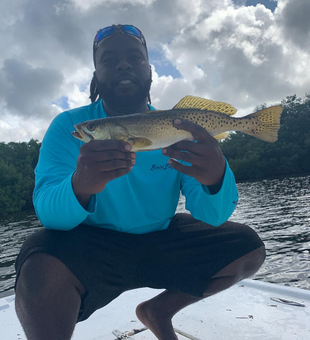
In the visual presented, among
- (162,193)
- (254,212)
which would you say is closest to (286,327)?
(162,193)

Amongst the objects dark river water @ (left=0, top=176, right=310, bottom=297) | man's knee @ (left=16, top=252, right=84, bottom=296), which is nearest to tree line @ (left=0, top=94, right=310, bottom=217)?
dark river water @ (left=0, top=176, right=310, bottom=297)

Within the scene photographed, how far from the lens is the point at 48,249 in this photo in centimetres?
230

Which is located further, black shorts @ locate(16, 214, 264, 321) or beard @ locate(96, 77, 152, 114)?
beard @ locate(96, 77, 152, 114)

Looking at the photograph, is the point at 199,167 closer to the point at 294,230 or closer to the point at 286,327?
the point at 286,327

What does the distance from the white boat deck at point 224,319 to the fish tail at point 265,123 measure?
1.88m

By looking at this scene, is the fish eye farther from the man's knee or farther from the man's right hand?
the man's knee

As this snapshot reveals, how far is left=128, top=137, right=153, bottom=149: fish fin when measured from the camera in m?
2.33

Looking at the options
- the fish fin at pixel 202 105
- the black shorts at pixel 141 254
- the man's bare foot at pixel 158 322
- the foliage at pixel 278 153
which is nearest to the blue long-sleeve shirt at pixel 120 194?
the black shorts at pixel 141 254

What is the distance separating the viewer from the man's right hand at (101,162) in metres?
2.14

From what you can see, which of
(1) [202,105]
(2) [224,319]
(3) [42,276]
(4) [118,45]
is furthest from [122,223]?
(4) [118,45]

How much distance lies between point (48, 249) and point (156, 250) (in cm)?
92

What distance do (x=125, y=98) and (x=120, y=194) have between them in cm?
101

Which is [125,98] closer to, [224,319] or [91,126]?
[91,126]

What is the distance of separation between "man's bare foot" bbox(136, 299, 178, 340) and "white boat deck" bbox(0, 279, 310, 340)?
0.24 m
